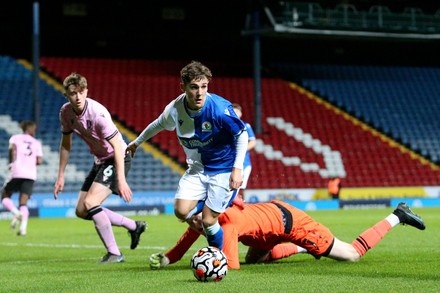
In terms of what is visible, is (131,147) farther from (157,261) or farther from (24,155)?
(24,155)

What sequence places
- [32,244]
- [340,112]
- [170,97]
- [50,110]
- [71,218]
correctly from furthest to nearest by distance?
[340,112] < [170,97] < [50,110] < [71,218] < [32,244]

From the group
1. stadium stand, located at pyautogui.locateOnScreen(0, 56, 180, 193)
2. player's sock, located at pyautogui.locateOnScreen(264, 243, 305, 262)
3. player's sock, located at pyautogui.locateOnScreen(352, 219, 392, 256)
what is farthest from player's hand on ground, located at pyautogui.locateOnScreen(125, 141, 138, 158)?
stadium stand, located at pyautogui.locateOnScreen(0, 56, 180, 193)

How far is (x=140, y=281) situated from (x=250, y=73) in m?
31.1

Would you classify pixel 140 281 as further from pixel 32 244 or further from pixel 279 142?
pixel 279 142

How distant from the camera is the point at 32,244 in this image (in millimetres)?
15109

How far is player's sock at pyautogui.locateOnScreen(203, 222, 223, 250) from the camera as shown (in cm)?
939

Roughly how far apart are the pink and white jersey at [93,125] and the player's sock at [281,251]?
2.09 m

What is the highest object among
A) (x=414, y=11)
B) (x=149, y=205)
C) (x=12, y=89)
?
(x=414, y=11)

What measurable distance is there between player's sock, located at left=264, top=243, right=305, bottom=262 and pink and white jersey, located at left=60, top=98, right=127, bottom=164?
209cm

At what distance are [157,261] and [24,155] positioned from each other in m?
8.71

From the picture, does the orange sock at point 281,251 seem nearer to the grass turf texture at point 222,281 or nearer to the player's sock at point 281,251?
the player's sock at point 281,251

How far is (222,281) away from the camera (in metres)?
8.32

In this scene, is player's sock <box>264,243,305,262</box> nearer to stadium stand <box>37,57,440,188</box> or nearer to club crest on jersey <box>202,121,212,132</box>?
club crest on jersey <box>202,121,212,132</box>

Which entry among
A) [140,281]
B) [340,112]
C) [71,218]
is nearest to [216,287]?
[140,281]
